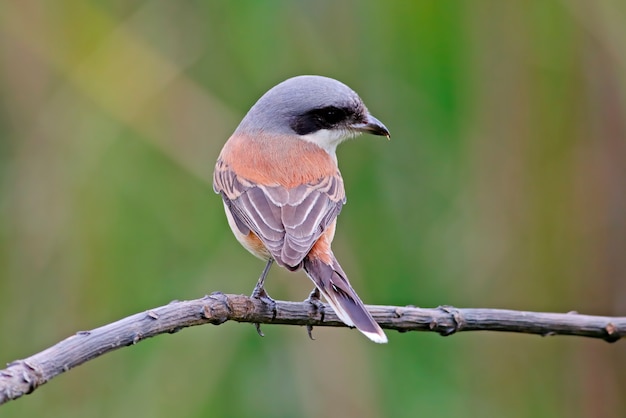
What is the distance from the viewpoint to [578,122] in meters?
4.35

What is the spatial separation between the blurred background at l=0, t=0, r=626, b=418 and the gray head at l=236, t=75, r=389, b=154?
44 cm

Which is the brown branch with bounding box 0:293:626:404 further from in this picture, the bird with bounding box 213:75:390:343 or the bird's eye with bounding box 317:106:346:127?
the bird's eye with bounding box 317:106:346:127

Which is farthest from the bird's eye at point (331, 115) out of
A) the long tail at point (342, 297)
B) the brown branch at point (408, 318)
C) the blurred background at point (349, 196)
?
the brown branch at point (408, 318)

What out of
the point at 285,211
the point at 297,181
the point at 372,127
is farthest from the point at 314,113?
the point at 285,211

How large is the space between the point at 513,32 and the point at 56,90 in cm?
250

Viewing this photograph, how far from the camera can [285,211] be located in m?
3.28

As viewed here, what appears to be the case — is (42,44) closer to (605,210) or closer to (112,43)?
(112,43)

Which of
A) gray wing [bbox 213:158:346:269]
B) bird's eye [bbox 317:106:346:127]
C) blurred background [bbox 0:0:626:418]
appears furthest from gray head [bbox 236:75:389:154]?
blurred background [bbox 0:0:626:418]

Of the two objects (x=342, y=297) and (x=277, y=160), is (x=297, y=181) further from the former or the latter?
(x=342, y=297)

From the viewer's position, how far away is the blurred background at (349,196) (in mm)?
4109

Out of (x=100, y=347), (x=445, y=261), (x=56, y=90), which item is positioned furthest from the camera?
(x=56, y=90)

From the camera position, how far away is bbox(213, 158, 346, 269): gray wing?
3029 mm

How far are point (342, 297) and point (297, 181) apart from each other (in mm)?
886

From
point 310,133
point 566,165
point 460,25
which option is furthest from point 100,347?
point 566,165
